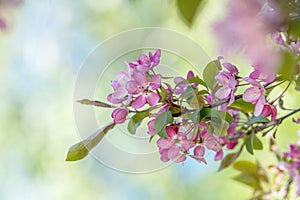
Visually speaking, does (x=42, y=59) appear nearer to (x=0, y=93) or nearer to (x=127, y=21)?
(x=0, y=93)

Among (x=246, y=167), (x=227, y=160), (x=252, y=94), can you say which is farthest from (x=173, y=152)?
(x=246, y=167)

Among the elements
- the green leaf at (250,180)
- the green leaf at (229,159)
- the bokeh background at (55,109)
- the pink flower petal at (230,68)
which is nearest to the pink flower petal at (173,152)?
the pink flower petal at (230,68)

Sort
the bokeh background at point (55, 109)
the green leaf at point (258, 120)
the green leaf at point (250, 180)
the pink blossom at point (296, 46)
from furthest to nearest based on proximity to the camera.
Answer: the bokeh background at point (55, 109) < the green leaf at point (250, 180) < the green leaf at point (258, 120) < the pink blossom at point (296, 46)

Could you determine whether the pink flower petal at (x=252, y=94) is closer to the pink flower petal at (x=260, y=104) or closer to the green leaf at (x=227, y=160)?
the pink flower petal at (x=260, y=104)

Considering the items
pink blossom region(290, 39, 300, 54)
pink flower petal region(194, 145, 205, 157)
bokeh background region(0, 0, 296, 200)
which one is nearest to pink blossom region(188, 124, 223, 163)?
pink flower petal region(194, 145, 205, 157)

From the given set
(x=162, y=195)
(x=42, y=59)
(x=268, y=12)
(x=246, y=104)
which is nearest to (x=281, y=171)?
(x=246, y=104)

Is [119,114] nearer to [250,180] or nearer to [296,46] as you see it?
[296,46]
